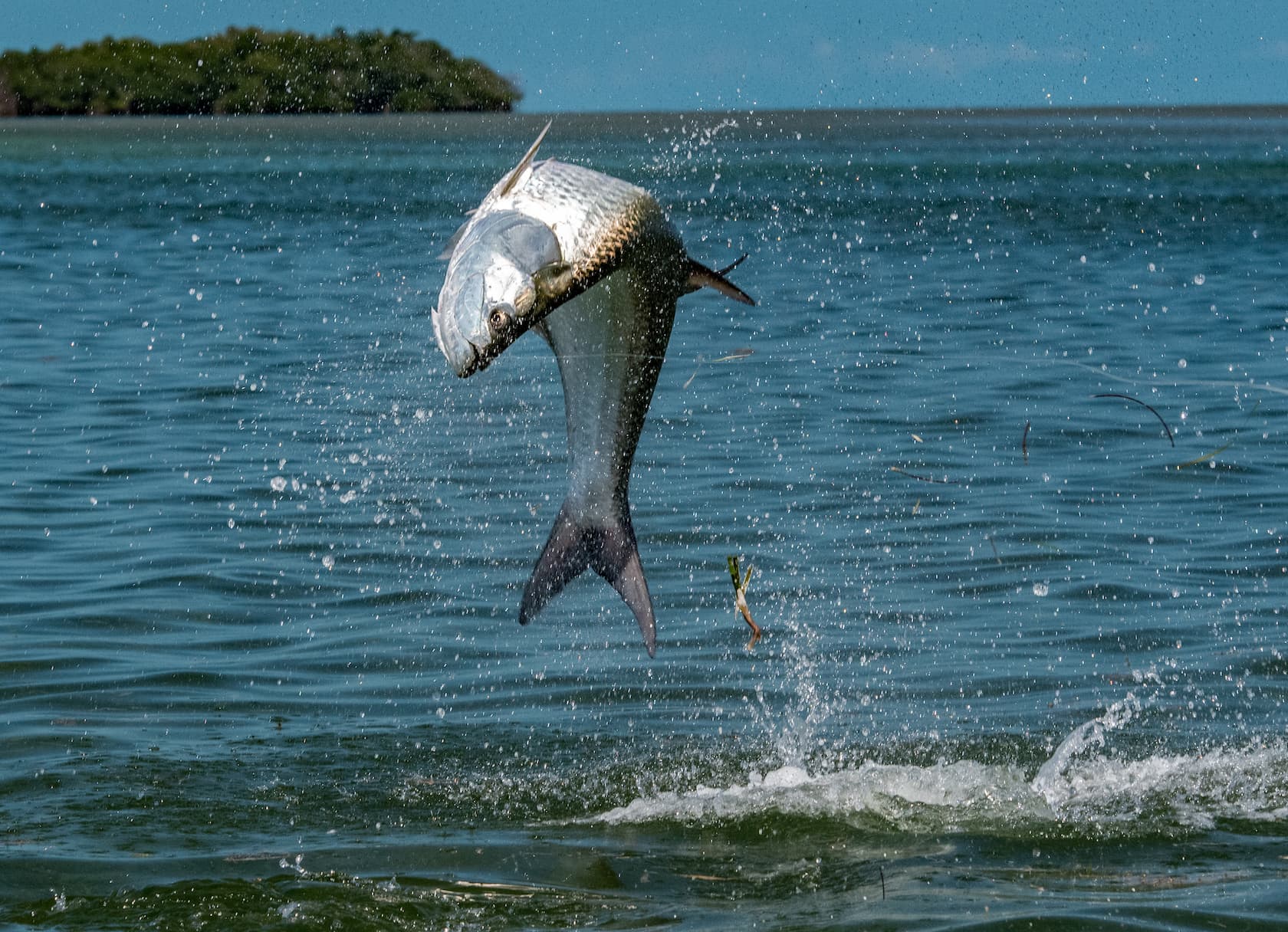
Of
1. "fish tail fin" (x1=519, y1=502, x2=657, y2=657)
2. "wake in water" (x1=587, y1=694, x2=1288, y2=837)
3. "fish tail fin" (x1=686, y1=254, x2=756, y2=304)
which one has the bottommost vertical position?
"wake in water" (x1=587, y1=694, x2=1288, y2=837)

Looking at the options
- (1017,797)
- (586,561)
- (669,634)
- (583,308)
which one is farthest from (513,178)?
(669,634)

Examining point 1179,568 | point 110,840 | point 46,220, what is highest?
point 46,220

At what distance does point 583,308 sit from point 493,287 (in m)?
1.09

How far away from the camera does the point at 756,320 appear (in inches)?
890

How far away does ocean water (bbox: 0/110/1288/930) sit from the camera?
21.1 ft

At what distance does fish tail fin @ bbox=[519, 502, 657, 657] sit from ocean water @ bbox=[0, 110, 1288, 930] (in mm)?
864

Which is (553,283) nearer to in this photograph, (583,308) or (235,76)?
(583,308)

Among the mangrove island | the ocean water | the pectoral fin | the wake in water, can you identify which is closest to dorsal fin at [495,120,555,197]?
the pectoral fin

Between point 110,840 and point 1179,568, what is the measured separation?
669 centimetres

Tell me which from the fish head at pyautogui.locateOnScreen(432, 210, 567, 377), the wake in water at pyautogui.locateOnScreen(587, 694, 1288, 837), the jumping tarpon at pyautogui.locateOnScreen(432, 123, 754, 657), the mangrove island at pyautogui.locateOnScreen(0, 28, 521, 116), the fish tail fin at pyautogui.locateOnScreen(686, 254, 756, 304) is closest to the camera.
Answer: the fish head at pyautogui.locateOnScreen(432, 210, 567, 377)

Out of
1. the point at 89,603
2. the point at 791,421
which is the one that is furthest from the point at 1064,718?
the point at 791,421

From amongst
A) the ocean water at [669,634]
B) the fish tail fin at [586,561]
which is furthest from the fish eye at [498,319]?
the ocean water at [669,634]

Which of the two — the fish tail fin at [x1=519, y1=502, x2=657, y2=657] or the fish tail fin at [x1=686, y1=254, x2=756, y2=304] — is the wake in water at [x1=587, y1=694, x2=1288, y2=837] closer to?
the fish tail fin at [x1=519, y1=502, x2=657, y2=657]

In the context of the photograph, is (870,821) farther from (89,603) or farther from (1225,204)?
(1225,204)
